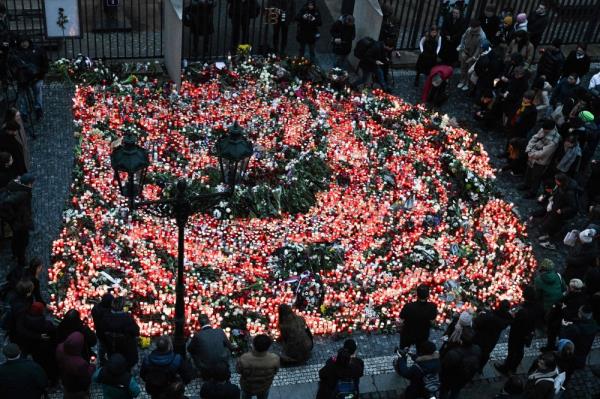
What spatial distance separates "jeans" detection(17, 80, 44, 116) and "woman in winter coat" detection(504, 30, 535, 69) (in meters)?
9.40

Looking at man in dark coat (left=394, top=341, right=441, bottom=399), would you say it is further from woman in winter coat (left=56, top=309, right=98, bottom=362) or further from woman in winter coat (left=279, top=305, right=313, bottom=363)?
woman in winter coat (left=56, top=309, right=98, bottom=362)

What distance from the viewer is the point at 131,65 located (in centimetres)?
1650

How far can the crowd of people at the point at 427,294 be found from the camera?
908cm

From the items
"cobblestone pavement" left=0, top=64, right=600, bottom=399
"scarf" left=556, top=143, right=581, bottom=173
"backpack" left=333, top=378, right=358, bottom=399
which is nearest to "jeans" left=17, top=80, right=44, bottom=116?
"cobblestone pavement" left=0, top=64, right=600, bottom=399

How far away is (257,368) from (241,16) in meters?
9.91

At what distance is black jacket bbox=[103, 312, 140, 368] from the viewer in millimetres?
9359

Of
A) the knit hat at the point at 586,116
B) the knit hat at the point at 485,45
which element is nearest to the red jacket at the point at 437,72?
the knit hat at the point at 485,45

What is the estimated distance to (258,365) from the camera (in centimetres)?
921

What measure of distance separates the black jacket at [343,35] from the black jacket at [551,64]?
400cm

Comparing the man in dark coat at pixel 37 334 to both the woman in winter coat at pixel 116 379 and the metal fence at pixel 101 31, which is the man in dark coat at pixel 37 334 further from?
the metal fence at pixel 101 31

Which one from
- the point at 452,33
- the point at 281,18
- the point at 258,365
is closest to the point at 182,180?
the point at 258,365

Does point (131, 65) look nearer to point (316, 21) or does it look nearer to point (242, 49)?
point (242, 49)

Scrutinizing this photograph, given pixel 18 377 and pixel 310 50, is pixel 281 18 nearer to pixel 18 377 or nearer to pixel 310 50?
pixel 310 50

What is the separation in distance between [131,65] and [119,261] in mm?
5951
